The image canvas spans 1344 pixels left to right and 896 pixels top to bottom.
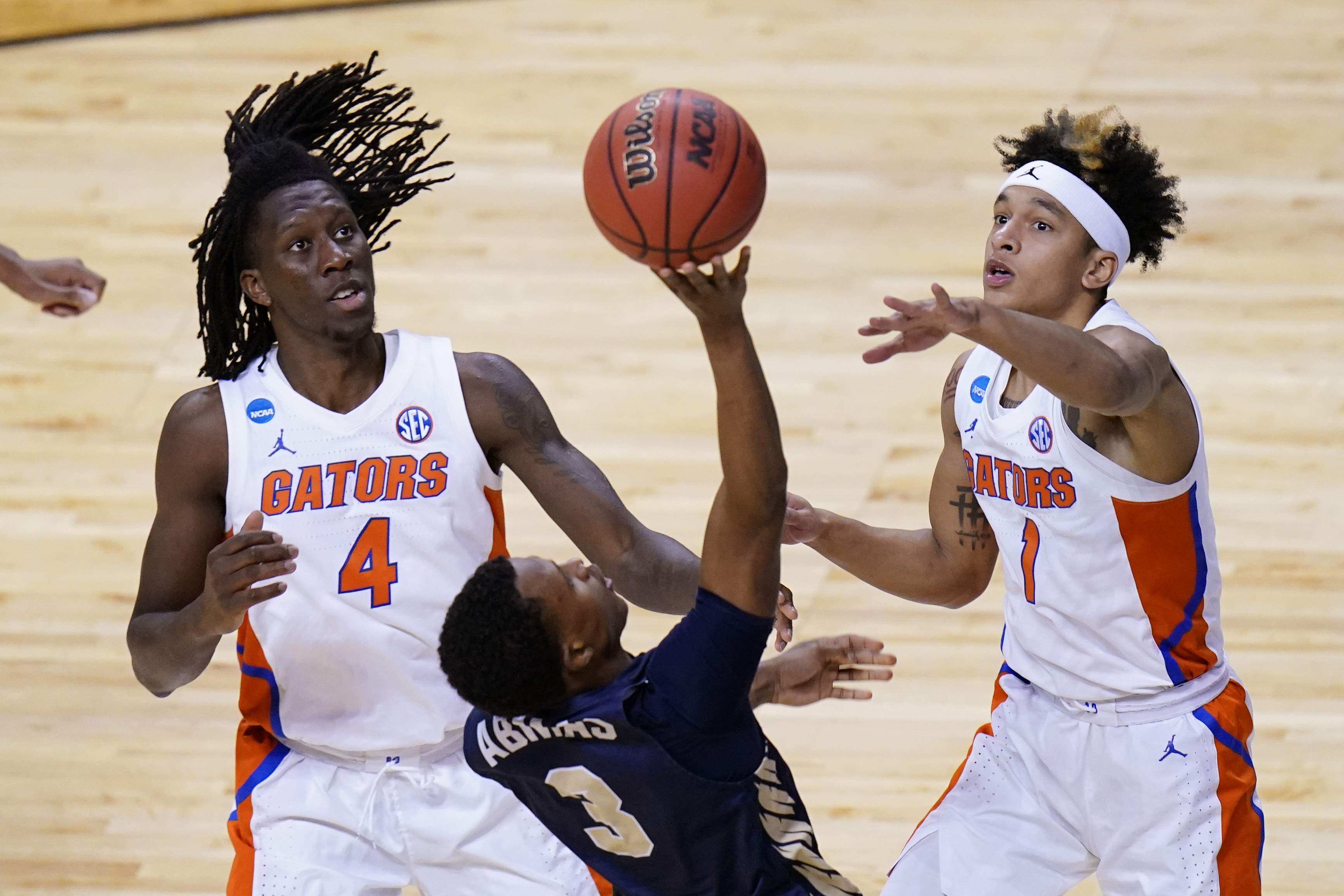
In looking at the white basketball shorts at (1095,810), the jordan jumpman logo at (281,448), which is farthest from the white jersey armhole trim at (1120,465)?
the jordan jumpman logo at (281,448)

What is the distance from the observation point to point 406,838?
3.64 metres

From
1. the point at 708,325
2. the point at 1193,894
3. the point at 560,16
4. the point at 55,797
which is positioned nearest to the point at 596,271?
the point at 560,16

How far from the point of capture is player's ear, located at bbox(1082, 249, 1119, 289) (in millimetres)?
3725

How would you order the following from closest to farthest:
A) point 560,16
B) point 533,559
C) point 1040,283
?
point 533,559 → point 1040,283 → point 560,16

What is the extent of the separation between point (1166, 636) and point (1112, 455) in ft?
1.26

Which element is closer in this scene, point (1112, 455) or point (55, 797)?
point (1112, 455)

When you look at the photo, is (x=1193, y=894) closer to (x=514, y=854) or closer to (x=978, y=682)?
(x=514, y=854)

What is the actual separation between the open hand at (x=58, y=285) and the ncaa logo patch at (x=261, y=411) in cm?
100

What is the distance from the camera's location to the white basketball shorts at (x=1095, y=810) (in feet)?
11.5

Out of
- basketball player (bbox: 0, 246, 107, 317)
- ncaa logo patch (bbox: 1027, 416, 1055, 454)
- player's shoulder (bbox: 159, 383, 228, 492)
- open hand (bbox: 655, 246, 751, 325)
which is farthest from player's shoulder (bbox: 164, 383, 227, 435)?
ncaa logo patch (bbox: 1027, 416, 1055, 454)

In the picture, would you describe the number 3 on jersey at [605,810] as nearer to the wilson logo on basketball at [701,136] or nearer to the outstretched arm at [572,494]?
the outstretched arm at [572,494]

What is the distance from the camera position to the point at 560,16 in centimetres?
1049

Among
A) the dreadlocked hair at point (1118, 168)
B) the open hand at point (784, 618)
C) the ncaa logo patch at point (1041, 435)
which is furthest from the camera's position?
the dreadlocked hair at point (1118, 168)

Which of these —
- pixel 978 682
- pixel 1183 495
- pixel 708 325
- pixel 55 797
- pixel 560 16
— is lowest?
pixel 55 797
